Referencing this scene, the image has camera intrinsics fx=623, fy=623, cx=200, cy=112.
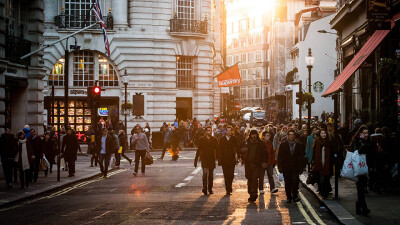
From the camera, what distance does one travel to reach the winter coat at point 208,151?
54.9 feet

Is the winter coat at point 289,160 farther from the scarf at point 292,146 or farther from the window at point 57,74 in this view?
the window at point 57,74

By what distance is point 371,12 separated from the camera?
1592 centimetres

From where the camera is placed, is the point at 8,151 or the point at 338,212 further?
the point at 8,151

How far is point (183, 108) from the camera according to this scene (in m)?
46.7

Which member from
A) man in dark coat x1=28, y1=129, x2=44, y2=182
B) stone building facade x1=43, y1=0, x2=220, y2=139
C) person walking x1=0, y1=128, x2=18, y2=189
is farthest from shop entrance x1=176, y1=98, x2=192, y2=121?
person walking x1=0, y1=128, x2=18, y2=189

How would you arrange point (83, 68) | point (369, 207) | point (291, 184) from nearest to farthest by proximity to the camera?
point (369, 207)
point (291, 184)
point (83, 68)

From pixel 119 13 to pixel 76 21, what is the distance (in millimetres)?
3058

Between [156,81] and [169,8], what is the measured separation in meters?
5.46

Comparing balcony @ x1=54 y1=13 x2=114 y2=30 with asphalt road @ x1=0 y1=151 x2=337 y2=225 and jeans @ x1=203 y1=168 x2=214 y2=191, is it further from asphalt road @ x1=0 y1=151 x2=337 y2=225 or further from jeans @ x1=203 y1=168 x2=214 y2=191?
jeans @ x1=203 y1=168 x2=214 y2=191

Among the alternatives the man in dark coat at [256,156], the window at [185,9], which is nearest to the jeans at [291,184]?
the man in dark coat at [256,156]

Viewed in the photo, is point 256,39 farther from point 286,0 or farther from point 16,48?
point 16,48

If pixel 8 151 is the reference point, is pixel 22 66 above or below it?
above

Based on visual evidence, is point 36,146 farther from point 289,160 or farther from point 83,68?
point 83,68

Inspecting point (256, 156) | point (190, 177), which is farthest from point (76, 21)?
point (256, 156)
